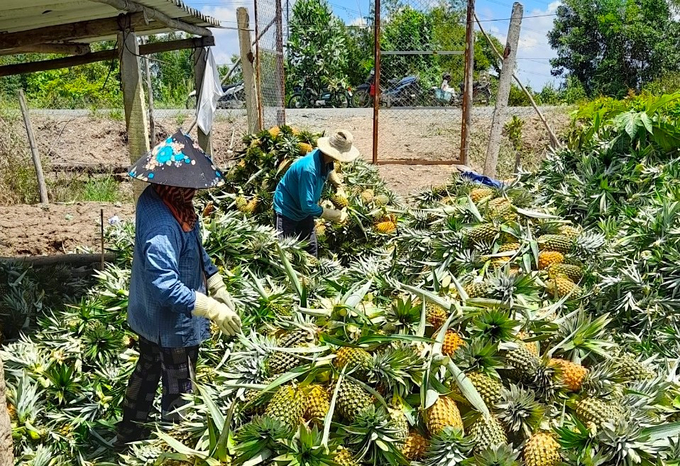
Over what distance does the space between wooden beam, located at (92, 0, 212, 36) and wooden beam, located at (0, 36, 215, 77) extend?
0.24 m

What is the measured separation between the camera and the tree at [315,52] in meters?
19.0

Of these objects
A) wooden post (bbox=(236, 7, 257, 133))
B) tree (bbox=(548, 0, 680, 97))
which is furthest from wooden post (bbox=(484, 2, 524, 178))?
tree (bbox=(548, 0, 680, 97))

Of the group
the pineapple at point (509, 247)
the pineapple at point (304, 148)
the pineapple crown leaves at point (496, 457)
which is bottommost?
the pineapple crown leaves at point (496, 457)

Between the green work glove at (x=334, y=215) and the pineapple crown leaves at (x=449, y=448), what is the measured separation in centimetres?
403

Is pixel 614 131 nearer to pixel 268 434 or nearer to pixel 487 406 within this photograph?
pixel 487 406

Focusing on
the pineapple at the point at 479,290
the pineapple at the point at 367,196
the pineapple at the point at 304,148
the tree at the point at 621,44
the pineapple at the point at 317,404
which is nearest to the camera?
the pineapple at the point at 317,404

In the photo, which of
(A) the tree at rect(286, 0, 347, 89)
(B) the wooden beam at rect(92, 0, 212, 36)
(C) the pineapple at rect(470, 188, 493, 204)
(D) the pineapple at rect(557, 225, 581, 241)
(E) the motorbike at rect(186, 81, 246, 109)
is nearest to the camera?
(D) the pineapple at rect(557, 225, 581, 241)

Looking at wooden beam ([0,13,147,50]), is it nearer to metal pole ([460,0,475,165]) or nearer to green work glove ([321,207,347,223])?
green work glove ([321,207,347,223])

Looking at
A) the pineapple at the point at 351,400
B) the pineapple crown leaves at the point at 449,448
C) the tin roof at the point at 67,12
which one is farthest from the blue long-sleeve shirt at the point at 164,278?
the tin roof at the point at 67,12

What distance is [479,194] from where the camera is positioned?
4.53 meters

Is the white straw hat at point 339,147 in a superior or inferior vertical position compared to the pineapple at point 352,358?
superior

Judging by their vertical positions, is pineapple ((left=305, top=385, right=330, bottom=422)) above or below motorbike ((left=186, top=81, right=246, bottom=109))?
below

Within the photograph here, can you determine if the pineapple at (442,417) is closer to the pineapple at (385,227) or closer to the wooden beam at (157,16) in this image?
the wooden beam at (157,16)

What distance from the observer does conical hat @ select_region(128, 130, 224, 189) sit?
3.04m
